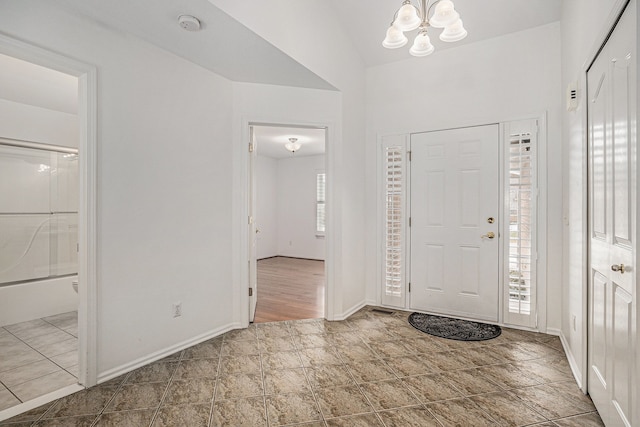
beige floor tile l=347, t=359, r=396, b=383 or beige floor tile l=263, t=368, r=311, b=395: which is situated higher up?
beige floor tile l=347, t=359, r=396, b=383

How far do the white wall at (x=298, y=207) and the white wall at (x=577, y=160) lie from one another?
18.0 ft

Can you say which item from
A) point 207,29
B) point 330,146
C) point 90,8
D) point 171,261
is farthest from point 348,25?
point 171,261

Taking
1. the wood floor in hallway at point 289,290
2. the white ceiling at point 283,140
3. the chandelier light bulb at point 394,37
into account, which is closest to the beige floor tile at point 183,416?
the wood floor in hallway at point 289,290

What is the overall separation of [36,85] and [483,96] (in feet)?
14.0

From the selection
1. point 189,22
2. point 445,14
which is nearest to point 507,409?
point 445,14

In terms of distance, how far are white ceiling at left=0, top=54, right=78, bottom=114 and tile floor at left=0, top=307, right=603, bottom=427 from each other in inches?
103

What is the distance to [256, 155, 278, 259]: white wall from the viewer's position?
7.92 m

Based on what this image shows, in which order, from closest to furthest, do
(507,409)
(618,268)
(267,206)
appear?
(618,268), (507,409), (267,206)

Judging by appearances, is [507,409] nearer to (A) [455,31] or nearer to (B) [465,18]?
(A) [455,31]

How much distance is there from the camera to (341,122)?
3.51 meters

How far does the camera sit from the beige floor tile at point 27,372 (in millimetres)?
2309

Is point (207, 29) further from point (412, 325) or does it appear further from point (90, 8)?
point (412, 325)

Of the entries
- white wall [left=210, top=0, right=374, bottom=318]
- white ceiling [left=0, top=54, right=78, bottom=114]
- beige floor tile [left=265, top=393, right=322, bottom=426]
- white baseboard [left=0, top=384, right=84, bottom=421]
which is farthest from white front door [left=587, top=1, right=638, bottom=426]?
white ceiling [left=0, top=54, right=78, bottom=114]

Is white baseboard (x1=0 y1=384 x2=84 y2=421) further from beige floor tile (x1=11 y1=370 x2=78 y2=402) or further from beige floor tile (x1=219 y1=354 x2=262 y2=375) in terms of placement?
beige floor tile (x1=219 y1=354 x2=262 y2=375)
